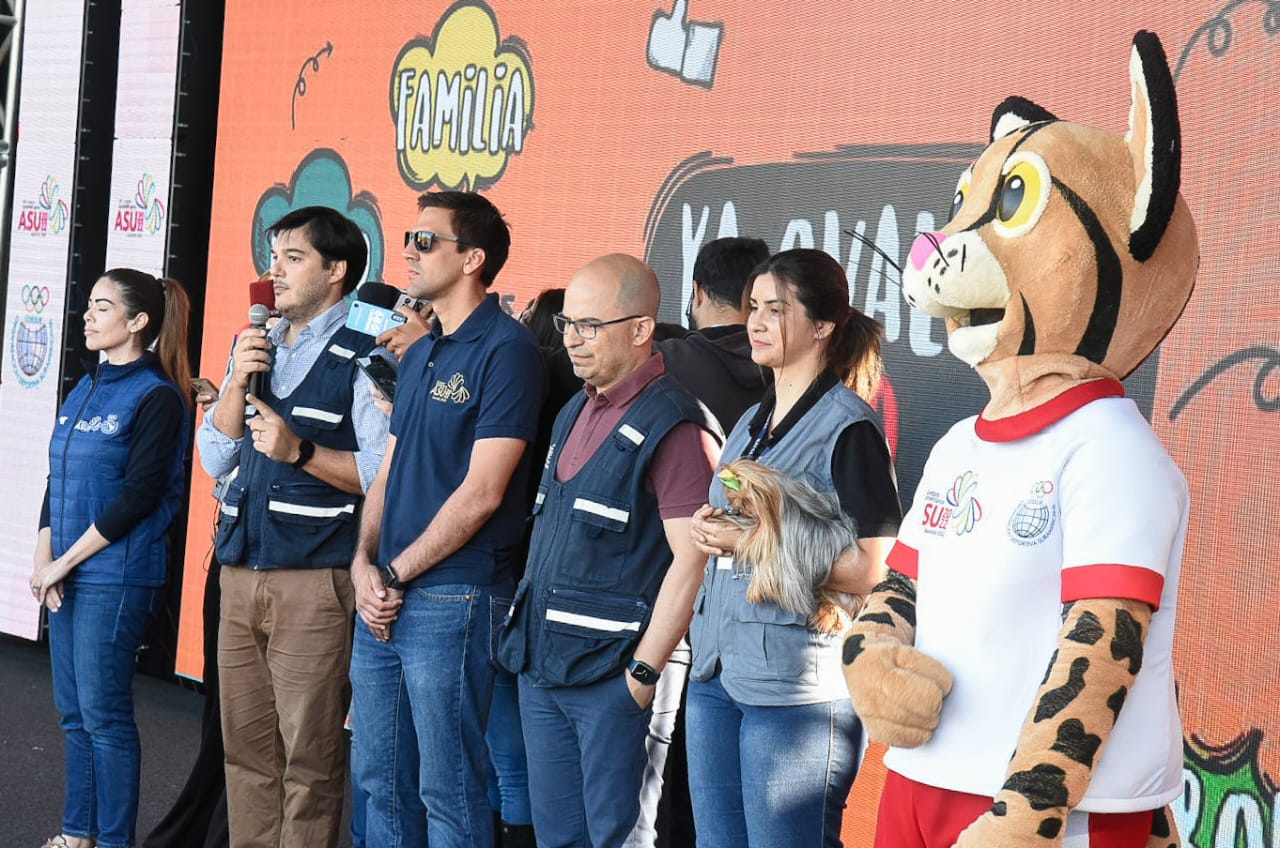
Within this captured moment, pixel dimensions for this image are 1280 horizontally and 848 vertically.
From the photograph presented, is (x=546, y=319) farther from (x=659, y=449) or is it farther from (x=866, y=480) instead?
(x=866, y=480)

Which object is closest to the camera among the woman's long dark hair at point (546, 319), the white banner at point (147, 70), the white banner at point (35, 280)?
the woman's long dark hair at point (546, 319)

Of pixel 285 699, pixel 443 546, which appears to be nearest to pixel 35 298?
pixel 285 699

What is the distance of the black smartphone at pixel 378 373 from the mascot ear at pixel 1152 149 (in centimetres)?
201

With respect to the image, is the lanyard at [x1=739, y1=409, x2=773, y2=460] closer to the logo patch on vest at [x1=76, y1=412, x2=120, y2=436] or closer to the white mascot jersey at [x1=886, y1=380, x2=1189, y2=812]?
Answer: the white mascot jersey at [x1=886, y1=380, x2=1189, y2=812]

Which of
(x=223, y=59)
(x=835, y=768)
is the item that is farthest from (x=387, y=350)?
(x=223, y=59)

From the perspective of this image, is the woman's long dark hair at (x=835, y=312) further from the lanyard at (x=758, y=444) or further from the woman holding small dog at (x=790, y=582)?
the lanyard at (x=758, y=444)

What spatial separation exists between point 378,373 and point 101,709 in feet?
3.87

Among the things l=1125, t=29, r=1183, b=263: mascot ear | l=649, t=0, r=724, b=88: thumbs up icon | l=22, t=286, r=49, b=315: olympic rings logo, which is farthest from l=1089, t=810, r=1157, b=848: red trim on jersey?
l=22, t=286, r=49, b=315: olympic rings logo

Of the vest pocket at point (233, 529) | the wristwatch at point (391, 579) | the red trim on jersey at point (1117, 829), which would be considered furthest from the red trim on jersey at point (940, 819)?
the vest pocket at point (233, 529)

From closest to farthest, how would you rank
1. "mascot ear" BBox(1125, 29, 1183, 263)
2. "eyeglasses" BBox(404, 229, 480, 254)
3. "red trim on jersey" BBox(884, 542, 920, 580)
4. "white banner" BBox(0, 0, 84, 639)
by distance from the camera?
"mascot ear" BBox(1125, 29, 1183, 263), "red trim on jersey" BBox(884, 542, 920, 580), "eyeglasses" BBox(404, 229, 480, 254), "white banner" BBox(0, 0, 84, 639)

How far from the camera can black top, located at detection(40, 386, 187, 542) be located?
12.0 ft

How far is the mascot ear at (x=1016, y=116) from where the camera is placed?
191cm

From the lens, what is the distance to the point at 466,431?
3035 millimetres

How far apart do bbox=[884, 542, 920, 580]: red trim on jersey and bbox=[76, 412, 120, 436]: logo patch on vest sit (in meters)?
2.48
